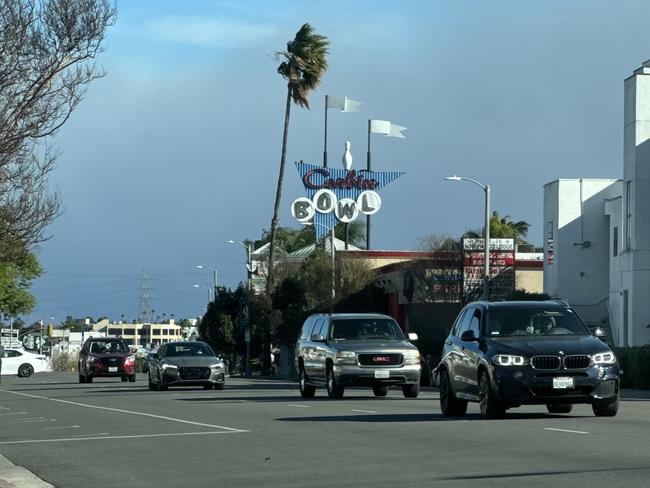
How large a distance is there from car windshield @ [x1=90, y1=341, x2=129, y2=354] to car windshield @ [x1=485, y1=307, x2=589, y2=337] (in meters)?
32.7

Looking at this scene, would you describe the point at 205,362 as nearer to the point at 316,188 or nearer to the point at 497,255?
the point at 497,255

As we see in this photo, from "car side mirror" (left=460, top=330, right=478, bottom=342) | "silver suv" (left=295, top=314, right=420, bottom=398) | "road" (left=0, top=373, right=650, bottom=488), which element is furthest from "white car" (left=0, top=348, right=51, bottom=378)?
"car side mirror" (left=460, top=330, right=478, bottom=342)

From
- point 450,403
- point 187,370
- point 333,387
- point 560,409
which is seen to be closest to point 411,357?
point 333,387

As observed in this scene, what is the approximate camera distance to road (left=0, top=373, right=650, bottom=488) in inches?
522

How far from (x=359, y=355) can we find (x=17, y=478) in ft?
53.4

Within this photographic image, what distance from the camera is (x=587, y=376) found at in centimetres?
2000

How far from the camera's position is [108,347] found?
52.7 m

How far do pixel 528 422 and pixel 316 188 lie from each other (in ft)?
181

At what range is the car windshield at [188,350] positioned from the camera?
134 ft

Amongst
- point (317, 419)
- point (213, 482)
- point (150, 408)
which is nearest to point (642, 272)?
point (150, 408)

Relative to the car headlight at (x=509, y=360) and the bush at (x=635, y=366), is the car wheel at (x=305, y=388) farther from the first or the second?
the car headlight at (x=509, y=360)

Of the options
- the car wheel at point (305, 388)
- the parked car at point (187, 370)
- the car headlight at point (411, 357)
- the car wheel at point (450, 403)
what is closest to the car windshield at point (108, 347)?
the parked car at point (187, 370)

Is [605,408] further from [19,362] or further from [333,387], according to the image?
[19,362]

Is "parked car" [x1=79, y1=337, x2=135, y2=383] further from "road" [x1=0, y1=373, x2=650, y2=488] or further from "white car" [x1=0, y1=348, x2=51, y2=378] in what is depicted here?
"road" [x1=0, y1=373, x2=650, y2=488]
